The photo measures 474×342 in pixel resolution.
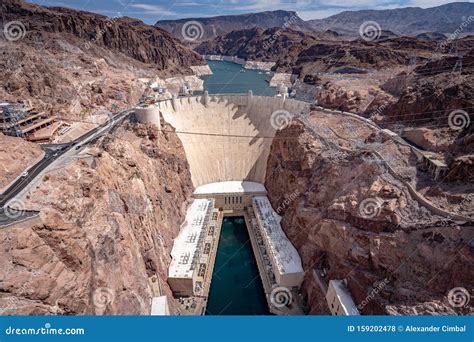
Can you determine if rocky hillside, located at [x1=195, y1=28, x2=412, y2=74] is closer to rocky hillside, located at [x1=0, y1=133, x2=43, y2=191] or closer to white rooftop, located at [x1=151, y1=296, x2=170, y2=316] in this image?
white rooftop, located at [x1=151, y1=296, x2=170, y2=316]

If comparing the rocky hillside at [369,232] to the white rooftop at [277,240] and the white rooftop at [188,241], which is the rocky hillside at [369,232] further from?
the white rooftop at [188,241]

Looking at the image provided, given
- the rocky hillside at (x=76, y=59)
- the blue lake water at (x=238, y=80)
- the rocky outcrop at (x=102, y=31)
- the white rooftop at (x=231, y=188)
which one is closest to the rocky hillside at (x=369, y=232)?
the white rooftop at (x=231, y=188)

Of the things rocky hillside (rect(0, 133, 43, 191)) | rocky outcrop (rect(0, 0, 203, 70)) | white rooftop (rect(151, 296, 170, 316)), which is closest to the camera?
rocky hillside (rect(0, 133, 43, 191))

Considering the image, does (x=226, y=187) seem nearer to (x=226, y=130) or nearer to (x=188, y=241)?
(x=226, y=130)

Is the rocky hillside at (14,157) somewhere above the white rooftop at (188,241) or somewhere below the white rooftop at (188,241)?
above

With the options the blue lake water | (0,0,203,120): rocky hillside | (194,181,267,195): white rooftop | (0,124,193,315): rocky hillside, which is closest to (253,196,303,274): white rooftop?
(194,181,267,195): white rooftop

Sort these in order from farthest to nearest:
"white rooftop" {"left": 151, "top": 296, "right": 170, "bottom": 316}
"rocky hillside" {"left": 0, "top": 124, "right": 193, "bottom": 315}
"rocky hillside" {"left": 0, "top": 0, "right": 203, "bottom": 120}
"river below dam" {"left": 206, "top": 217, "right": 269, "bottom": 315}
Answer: "rocky hillside" {"left": 0, "top": 0, "right": 203, "bottom": 120}
"river below dam" {"left": 206, "top": 217, "right": 269, "bottom": 315}
"white rooftop" {"left": 151, "top": 296, "right": 170, "bottom": 316}
"rocky hillside" {"left": 0, "top": 124, "right": 193, "bottom": 315}

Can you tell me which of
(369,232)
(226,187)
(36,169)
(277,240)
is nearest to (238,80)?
(226,187)
